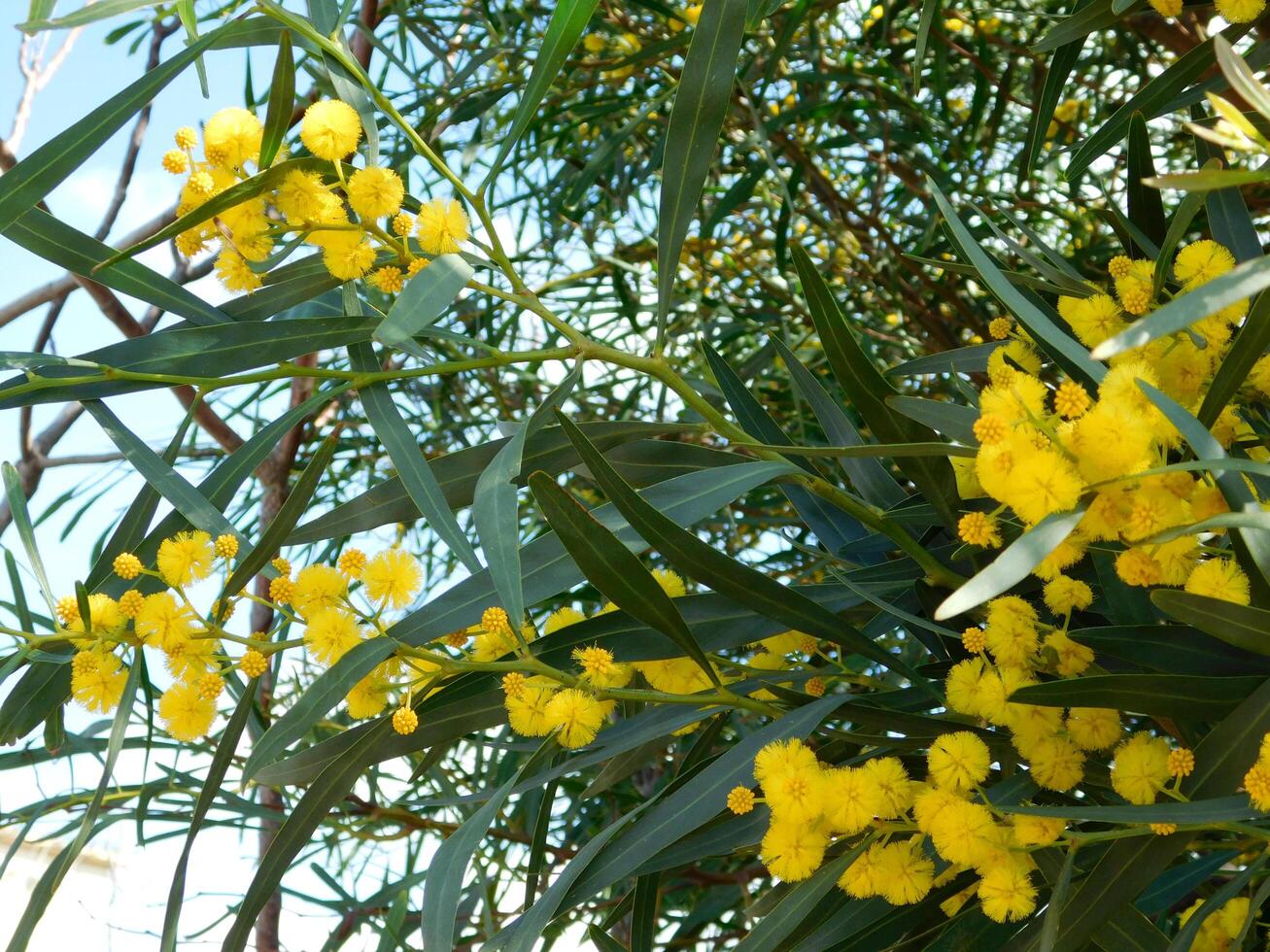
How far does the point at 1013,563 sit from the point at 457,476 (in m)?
0.45

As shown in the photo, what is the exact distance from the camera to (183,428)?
81 cm

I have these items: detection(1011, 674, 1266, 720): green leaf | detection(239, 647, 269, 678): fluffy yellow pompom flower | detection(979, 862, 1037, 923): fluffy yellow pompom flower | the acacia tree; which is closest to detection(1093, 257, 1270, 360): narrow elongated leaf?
the acacia tree

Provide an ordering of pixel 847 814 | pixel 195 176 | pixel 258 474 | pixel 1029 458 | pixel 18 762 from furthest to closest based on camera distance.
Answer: pixel 258 474 → pixel 18 762 → pixel 195 176 → pixel 847 814 → pixel 1029 458

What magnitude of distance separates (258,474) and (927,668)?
1223 mm

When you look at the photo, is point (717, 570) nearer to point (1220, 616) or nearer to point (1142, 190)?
point (1220, 616)

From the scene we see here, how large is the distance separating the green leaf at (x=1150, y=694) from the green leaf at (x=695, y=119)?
35 centimetres

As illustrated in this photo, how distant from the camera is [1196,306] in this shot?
0.43 meters

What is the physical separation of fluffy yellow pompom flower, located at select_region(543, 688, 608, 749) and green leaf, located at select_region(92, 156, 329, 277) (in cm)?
35

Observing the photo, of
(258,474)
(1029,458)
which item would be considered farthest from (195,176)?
(258,474)

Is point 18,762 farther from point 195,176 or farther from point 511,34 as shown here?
point 511,34

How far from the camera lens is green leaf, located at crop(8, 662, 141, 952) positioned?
0.77 meters

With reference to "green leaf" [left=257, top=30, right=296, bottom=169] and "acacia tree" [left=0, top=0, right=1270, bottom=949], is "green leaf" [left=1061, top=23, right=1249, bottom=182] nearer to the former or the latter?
"acacia tree" [left=0, top=0, right=1270, bottom=949]

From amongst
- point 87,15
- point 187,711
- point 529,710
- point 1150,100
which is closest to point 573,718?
point 529,710

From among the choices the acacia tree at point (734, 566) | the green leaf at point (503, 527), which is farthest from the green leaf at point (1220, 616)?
the green leaf at point (503, 527)
